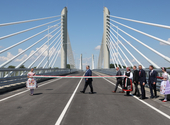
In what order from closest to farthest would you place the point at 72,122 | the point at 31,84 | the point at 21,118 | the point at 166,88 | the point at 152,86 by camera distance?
1. the point at 72,122
2. the point at 21,118
3. the point at 166,88
4. the point at 152,86
5. the point at 31,84

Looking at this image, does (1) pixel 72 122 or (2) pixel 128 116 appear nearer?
(1) pixel 72 122

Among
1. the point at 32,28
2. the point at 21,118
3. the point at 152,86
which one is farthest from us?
the point at 32,28

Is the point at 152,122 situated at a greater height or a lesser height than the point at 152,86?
lesser

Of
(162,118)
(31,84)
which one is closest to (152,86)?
(162,118)

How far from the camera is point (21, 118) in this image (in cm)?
579

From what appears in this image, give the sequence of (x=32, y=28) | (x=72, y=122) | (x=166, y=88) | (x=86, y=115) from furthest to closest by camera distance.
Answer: (x=32, y=28) → (x=166, y=88) → (x=86, y=115) → (x=72, y=122)

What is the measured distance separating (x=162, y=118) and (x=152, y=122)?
671mm

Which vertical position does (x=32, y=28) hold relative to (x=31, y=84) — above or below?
above

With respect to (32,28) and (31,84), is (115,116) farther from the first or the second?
(32,28)

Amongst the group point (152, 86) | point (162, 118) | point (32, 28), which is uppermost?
point (32, 28)

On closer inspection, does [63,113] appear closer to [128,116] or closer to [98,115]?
[98,115]

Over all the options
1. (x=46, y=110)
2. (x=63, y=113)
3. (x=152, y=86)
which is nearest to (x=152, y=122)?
(x=63, y=113)

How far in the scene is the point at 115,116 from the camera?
607 cm

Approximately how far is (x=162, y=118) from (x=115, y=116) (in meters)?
1.45
